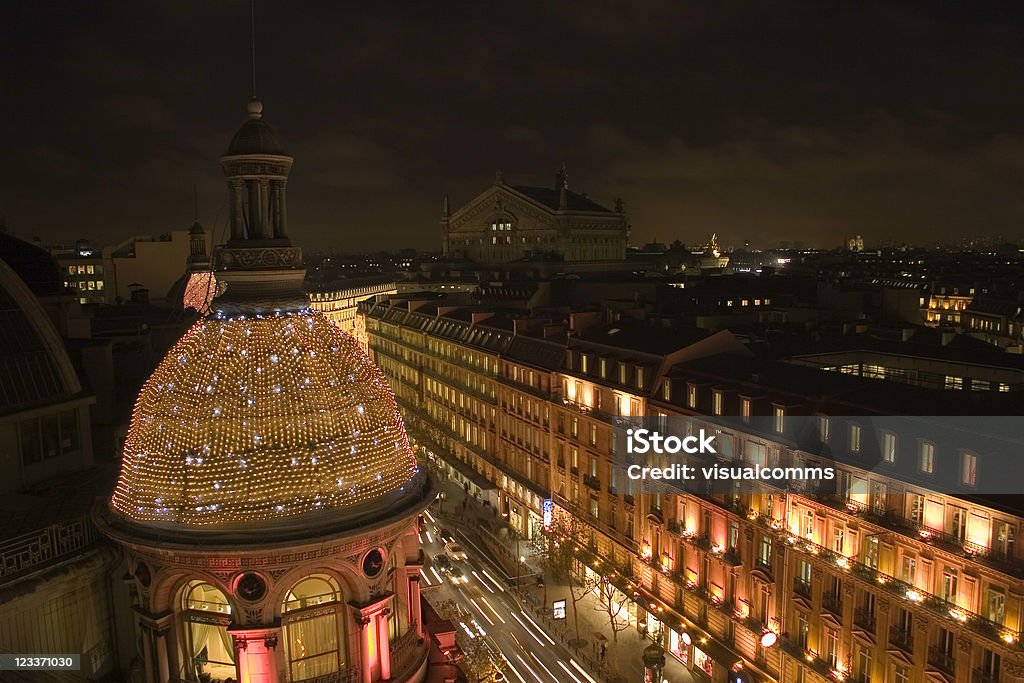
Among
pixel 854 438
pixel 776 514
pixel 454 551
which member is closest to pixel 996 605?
pixel 854 438

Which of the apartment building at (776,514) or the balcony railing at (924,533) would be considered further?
the apartment building at (776,514)

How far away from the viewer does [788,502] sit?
43781mm

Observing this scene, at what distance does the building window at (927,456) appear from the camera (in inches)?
1436

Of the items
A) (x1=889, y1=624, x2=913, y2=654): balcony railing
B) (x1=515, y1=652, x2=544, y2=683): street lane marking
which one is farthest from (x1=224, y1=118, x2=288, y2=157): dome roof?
(x1=515, y1=652, x2=544, y2=683): street lane marking

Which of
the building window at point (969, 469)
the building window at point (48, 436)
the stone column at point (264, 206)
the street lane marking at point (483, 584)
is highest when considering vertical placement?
the stone column at point (264, 206)

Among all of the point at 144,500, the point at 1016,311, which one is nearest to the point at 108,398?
the point at 144,500

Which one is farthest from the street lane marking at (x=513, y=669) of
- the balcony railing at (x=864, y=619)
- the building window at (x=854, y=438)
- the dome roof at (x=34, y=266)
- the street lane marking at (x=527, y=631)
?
the dome roof at (x=34, y=266)

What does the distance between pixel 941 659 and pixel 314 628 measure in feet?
99.3

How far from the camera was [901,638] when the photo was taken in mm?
37906

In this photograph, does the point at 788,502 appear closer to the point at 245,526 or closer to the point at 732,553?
the point at 732,553

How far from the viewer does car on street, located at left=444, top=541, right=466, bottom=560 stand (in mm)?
70562

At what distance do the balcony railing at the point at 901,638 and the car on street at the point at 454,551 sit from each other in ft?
128

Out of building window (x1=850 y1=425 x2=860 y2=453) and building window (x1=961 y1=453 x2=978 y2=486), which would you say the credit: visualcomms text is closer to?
building window (x1=850 y1=425 x2=860 y2=453)

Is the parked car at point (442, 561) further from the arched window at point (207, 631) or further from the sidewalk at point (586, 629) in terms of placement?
the arched window at point (207, 631)
